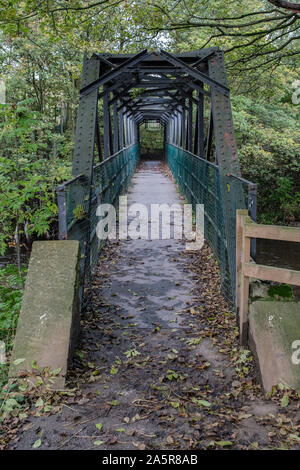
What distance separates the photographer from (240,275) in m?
5.09

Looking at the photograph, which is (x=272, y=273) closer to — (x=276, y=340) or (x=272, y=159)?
(x=276, y=340)

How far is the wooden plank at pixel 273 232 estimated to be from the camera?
4137 millimetres

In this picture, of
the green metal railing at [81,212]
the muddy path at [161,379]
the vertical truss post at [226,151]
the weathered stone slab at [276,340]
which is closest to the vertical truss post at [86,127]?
the green metal railing at [81,212]

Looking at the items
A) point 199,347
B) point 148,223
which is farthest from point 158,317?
point 148,223

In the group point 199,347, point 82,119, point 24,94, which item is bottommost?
point 199,347

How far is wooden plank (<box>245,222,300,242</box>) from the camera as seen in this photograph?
4.14 metres

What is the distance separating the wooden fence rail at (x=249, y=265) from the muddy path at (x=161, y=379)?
51 cm

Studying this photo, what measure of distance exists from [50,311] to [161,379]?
4.33 feet

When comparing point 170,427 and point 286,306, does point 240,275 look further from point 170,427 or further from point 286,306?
point 170,427

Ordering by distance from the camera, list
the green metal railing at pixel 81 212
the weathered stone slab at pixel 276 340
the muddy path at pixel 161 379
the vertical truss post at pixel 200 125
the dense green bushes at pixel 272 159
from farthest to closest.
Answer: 1. the dense green bushes at pixel 272 159
2. the vertical truss post at pixel 200 125
3. the green metal railing at pixel 81 212
4. the weathered stone slab at pixel 276 340
5. the muddy path at pixel 161 379

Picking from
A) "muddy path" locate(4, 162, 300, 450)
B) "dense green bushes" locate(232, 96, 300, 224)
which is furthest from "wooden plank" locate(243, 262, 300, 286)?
"dense green bushes" locate(232, 96, 300, 224)

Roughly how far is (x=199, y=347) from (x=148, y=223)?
6467mm

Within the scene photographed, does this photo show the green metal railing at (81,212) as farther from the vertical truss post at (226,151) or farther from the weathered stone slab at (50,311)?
the vertical truss post at (226,151)

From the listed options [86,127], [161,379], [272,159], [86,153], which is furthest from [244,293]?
[272,159]
